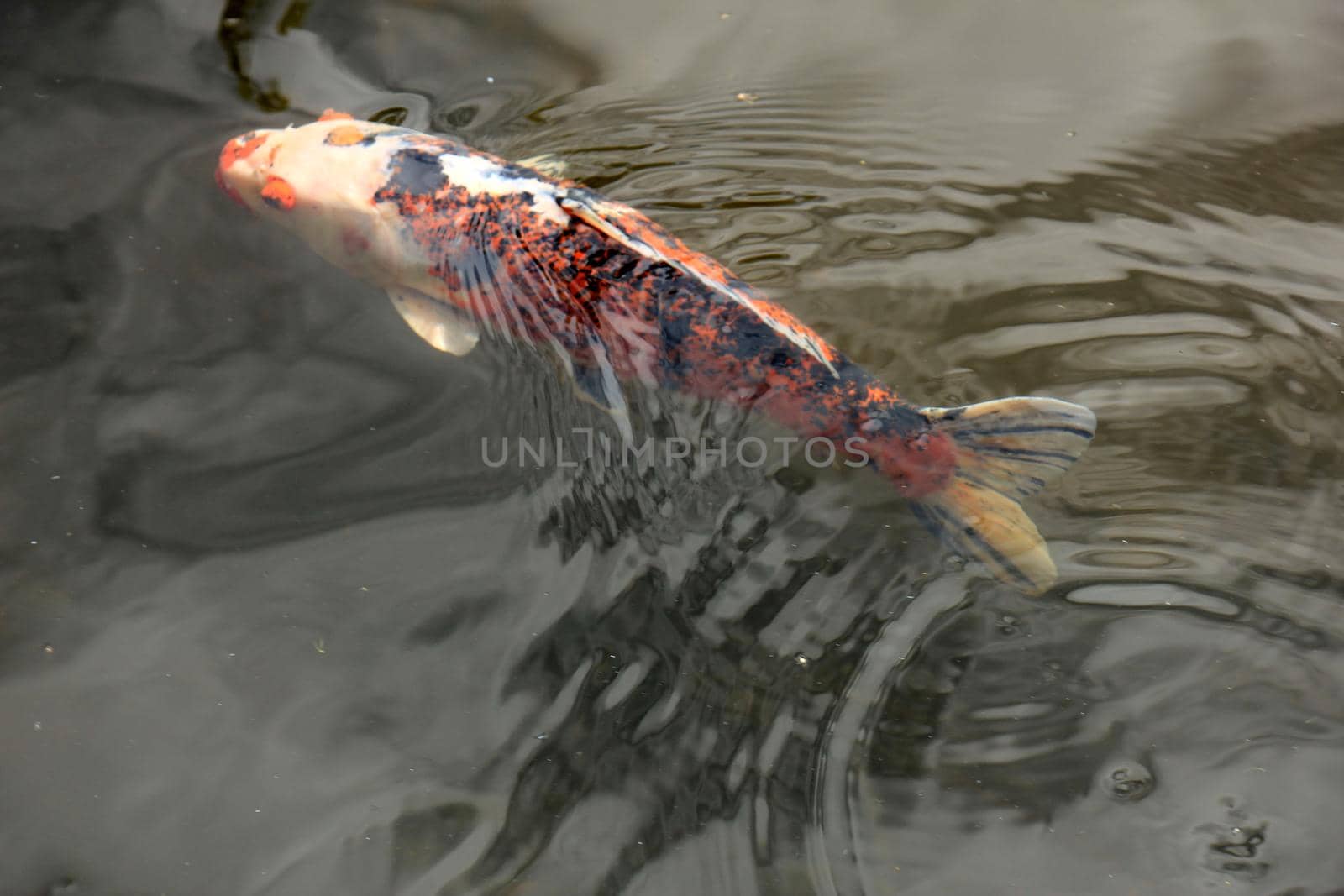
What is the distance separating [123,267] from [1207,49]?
4.07 meters

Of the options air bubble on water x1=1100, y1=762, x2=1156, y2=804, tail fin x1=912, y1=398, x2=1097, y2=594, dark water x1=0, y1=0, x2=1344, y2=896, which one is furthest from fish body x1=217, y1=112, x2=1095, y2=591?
air bubble on water x1=1100, y1=762, x2=1156, y2=804

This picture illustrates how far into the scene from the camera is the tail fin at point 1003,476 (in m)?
2.61

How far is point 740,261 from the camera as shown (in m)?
3.27

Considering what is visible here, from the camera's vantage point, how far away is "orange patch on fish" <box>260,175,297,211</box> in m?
3.20

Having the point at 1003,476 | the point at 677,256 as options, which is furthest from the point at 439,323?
the point at 1003,476

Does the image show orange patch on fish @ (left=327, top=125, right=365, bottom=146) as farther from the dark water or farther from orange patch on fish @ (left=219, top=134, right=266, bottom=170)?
the dark water

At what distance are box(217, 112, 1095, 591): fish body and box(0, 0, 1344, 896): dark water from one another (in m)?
0.14

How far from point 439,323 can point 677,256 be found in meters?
0.84

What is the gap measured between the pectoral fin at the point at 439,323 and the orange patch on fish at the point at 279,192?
481 mm

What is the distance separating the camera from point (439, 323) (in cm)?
314

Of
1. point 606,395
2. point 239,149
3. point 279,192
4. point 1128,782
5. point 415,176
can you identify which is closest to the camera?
point 1128,782

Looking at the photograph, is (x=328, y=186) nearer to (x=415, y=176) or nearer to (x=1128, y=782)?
(x=415, y=176)

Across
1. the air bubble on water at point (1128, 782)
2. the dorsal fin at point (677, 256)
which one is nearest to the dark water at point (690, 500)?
the air bubble on water at point (1128, 782)

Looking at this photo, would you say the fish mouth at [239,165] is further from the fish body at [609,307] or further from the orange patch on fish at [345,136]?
the orange patch on fish at [345,136]
